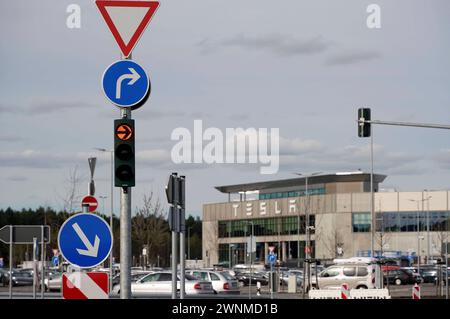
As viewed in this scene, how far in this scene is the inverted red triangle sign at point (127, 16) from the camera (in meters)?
13.0

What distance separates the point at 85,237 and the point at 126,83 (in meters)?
2.32

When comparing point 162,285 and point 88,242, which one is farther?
point 162,285

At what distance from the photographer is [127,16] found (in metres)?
13.0

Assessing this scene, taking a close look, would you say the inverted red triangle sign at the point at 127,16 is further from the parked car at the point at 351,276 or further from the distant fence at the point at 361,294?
the parked car at the point at 351,276

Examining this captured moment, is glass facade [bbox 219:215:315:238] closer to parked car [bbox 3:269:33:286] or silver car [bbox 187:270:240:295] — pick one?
parked car [bbox 3:269:33:286]

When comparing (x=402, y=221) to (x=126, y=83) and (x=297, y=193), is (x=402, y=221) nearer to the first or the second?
(x=297, y=193)

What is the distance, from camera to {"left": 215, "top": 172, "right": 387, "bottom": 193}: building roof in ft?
379

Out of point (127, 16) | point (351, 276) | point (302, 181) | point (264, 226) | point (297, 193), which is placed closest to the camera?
point (127, 16)

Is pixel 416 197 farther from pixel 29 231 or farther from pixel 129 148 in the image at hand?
pixel 129 148

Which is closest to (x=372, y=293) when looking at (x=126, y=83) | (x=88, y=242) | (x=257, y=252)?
(x=126, y=83)

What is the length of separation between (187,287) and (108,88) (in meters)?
27.1

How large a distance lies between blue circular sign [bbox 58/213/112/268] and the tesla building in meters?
90.7

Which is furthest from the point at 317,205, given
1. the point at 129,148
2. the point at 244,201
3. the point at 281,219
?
the point at 129,148

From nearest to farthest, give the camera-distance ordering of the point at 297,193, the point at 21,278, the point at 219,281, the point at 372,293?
the point at 372,293 → the point at 219,281 → the point at 21,278 → the point at 297,193
